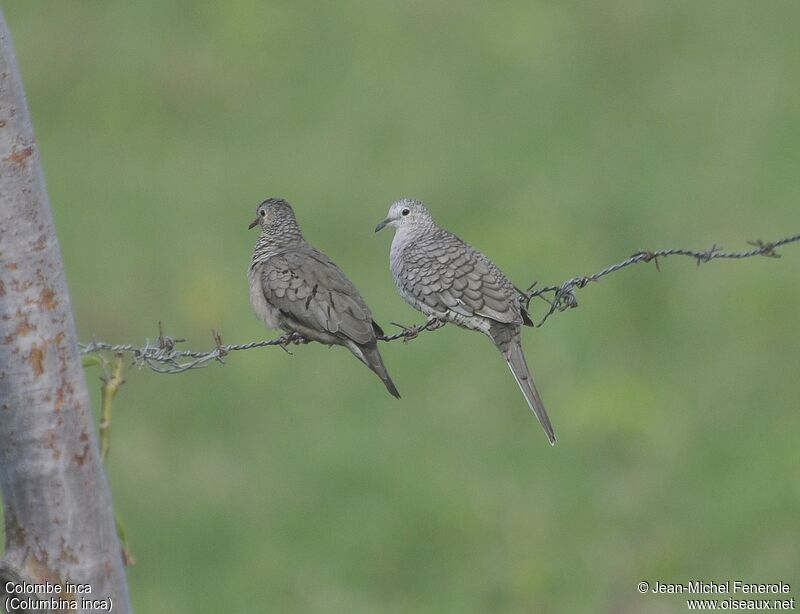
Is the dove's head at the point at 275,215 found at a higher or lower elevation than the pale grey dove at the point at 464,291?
higher

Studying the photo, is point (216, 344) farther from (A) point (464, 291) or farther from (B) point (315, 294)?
(A) point (464, 291)

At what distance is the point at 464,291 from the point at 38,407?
3358 millimetres

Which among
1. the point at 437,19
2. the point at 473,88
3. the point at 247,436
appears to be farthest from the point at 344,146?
the point at 247,436

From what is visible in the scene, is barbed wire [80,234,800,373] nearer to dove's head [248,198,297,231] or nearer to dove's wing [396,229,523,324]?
dove's wing [396,229,523,324]

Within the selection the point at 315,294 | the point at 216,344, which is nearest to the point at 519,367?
the point at 315,294

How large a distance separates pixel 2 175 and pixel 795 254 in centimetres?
1374

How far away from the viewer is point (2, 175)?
13.3 feet

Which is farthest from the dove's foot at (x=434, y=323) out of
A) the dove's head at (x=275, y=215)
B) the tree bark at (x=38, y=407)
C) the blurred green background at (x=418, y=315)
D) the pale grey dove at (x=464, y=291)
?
the blurred green background at (x=418, y=315)

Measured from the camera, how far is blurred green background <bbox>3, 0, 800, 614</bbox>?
1224 centimetres

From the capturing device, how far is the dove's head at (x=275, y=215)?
24.3ft

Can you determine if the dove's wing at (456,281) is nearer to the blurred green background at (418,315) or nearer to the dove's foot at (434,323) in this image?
the dove's foot at (434,323)

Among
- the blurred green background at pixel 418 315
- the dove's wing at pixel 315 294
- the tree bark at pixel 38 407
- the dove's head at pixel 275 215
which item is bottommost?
the tree bark at pixel 38 407

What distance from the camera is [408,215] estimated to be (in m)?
8.48

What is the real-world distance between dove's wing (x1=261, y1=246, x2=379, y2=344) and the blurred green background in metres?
4.97
